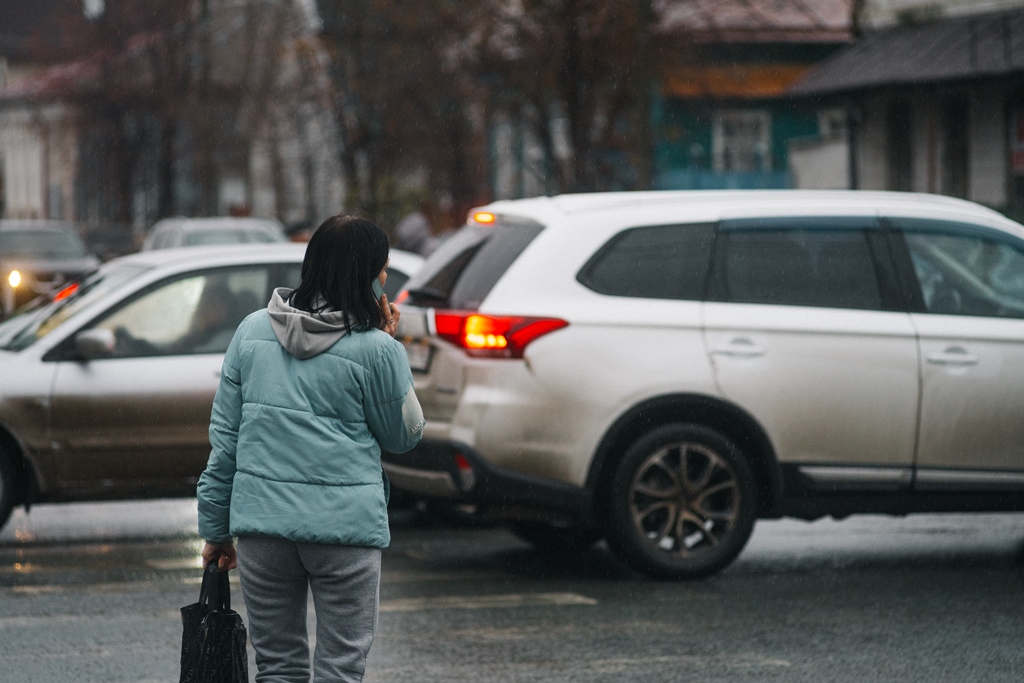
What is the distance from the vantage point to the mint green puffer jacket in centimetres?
429

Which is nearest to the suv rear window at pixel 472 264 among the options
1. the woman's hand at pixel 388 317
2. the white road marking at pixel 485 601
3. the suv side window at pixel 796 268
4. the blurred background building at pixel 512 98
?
the suv side window at pixel 796 268

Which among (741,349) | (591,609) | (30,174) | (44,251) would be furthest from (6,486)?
(30,174)

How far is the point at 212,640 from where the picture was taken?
4.36 meters

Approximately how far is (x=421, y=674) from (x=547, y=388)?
1.92 meters

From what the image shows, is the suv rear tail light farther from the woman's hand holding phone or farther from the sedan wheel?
the woman's hand holding phone

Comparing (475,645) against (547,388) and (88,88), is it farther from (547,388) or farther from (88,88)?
(88,88)

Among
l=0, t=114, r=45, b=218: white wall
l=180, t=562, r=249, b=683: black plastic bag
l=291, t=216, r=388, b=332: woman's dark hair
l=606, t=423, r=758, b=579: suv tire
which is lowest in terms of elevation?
l=0, t=114, r=45, b=218: white wall

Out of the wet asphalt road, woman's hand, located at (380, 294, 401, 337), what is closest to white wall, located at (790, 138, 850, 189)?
the wet asphalt road

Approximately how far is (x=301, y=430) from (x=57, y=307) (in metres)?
5.71

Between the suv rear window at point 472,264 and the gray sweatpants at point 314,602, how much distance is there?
360 cm

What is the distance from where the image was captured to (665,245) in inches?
320

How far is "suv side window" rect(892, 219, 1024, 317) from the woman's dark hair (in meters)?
4.56

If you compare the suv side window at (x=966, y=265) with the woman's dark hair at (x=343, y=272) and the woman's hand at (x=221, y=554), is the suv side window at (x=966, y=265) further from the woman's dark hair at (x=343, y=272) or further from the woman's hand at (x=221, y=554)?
the woman's hand at (x=221, y=554)

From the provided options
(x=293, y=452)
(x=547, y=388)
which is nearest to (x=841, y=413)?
(x=547, y=388)
